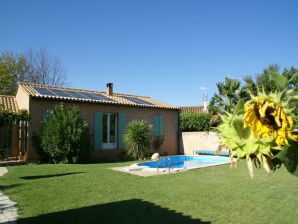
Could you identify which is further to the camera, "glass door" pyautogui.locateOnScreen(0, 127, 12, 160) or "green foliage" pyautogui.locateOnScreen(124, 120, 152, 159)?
"green foliage" pyautogui.locateOnScreen(124, 120, 152, 159)

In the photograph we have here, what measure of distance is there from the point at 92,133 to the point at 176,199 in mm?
11491

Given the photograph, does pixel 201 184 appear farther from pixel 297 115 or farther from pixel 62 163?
pixel 297 115

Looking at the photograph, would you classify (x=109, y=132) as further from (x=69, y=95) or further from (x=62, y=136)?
(x=62, y=136)

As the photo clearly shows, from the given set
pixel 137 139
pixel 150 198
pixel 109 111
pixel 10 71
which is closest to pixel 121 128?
pixel 109 111

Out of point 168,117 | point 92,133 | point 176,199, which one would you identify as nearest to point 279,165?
point 176,199

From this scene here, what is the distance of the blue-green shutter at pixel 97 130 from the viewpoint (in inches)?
719

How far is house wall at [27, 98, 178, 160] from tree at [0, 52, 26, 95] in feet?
56.9

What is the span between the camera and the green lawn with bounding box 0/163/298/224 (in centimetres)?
611

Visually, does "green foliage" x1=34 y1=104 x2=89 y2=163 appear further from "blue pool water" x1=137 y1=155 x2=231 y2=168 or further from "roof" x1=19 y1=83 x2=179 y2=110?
"blue pool water" x1=137 y1=155 x2=231 y2=168

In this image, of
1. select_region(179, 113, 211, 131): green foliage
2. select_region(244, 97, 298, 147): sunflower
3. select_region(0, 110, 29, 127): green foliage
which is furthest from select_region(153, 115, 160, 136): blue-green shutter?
select_region(244, 97, 298, 147): sunflower

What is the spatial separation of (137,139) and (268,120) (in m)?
17.2

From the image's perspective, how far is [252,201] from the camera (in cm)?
730

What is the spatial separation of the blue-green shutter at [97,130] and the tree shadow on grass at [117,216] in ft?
37.3

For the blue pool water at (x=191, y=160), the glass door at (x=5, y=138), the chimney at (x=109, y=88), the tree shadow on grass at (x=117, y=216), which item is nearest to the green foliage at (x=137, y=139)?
the blue pool water at (x=191, y=160)
